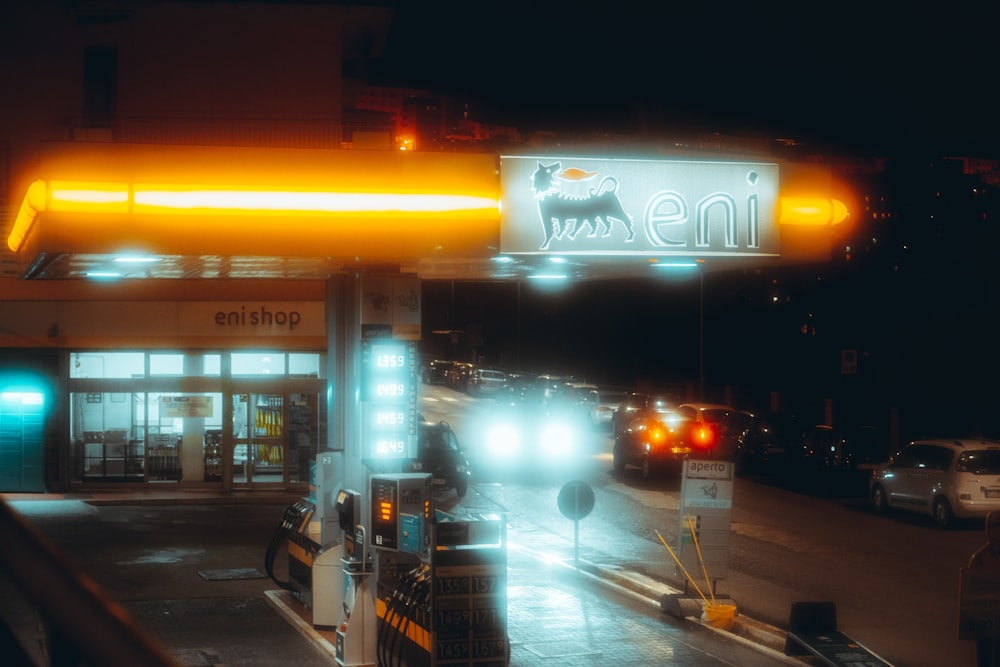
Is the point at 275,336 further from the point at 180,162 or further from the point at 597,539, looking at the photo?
the point at 180,162

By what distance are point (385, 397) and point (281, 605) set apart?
3844 millimetres

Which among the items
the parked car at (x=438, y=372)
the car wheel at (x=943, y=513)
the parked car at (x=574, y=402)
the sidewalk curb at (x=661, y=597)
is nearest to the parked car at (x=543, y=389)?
the parked car at (x=574, y=402)

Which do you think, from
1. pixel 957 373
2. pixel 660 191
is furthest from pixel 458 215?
pixel 957 373

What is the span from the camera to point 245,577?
1703 cm

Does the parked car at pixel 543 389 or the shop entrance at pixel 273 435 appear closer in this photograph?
the shop entrance at pixel 273 435

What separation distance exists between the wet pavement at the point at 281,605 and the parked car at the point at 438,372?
144 feet

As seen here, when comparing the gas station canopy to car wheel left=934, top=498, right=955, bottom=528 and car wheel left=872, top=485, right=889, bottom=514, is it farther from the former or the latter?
car wheel left=872, top=485, right=889, bottom=514

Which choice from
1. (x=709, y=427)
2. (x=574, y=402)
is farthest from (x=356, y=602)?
(x=574, y=402)

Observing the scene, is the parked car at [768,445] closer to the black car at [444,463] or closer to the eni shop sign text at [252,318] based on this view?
the black car at [444,463]

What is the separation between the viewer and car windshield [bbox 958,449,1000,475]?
72.7 feet

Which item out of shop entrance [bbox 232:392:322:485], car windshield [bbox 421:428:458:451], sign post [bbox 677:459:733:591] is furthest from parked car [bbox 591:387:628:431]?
sign post [bbox 677:459:733:591]

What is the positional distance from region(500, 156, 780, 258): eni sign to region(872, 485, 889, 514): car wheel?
13141mm

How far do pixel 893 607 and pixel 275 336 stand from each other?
1601 centimetres

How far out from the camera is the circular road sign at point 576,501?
1798 centimetres
